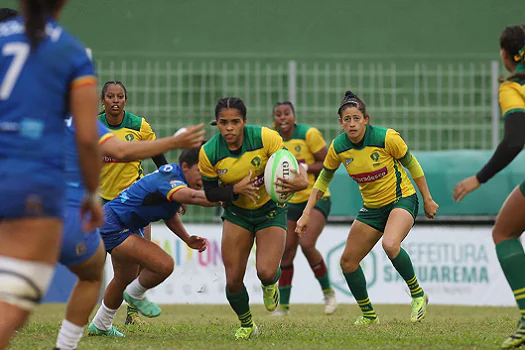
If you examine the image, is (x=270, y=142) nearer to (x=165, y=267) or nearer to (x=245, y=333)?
(x=165, y=267)

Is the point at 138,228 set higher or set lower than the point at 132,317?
higher

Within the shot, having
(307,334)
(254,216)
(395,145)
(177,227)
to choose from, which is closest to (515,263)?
(307,334)

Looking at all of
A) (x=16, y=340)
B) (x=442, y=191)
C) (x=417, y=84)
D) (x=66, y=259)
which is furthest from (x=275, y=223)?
(x=417, y=84)

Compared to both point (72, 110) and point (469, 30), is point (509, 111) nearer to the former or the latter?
point (72, 110)

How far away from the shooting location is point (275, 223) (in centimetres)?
798

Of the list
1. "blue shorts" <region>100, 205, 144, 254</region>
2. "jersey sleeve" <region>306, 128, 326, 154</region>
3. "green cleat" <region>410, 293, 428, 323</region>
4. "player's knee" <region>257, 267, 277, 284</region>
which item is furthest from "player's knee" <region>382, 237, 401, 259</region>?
"jersey sleeve" <region>306, 128, 326, 154</region>

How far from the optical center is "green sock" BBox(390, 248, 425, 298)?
9.31 metres

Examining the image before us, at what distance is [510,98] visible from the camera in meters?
6.09

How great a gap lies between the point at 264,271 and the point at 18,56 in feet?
13.5

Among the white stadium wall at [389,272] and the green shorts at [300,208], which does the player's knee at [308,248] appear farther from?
the white stadium wall at [389,272]

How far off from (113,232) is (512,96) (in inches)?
144

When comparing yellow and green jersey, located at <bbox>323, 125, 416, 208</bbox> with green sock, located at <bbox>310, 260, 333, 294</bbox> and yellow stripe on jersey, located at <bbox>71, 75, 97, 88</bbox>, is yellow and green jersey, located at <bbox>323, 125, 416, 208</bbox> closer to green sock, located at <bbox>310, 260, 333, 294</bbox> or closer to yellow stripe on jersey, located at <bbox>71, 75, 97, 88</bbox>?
green sock, located at <bbox>310, 260, 333, 294</bbox>

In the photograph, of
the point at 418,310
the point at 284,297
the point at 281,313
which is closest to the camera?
the point at 418,310

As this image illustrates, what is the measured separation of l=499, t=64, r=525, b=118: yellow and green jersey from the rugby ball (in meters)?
1.99
